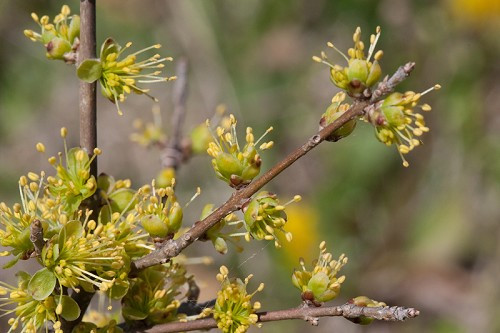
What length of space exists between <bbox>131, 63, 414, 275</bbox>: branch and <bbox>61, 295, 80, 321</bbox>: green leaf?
0.54 feet

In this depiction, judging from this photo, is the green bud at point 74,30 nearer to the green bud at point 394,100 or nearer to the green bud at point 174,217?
the green bud at point 174,217

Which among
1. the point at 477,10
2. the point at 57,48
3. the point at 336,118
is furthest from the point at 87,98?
the point at 477,10

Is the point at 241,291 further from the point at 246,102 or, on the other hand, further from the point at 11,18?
the point at 11,18

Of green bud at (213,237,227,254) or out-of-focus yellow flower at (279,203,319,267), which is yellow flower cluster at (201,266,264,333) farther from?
out-of-focus yellow flower at (279,203,319,267)

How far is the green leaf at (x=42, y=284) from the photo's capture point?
1.51 m

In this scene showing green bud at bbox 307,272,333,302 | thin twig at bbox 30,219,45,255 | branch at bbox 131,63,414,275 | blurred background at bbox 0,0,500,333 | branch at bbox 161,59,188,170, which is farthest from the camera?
blurred background at bbox 0,0,500,333

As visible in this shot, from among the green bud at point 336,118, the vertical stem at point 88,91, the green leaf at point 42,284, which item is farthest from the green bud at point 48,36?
the green bud at point 336,118

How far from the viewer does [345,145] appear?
17.2ft

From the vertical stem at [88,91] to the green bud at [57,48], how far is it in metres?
0.05

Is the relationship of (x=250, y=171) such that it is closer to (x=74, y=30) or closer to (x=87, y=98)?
(x=87, y=98)

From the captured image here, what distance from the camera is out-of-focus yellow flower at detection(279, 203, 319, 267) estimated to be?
4.70 metres

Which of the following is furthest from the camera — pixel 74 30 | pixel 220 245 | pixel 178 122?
pixel 178 122

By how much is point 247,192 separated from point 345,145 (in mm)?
3737

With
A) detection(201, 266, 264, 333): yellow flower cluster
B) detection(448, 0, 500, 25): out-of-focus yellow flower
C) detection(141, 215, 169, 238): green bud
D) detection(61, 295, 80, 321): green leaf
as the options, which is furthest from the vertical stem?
detection(448, 0, 500, 25): out-of-focus yellow flower
